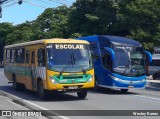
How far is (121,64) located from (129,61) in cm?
44

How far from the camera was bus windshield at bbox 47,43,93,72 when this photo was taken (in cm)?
1572

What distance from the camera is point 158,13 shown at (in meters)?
43.6

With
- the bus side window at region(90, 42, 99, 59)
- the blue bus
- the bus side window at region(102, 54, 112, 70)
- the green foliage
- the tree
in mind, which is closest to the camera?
the blue bus

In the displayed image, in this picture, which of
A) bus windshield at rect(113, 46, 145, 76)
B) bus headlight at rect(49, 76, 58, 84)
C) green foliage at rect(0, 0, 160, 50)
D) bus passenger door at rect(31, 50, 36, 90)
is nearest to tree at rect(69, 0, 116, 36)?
green foliage at rect(0, 0, 160, 50)

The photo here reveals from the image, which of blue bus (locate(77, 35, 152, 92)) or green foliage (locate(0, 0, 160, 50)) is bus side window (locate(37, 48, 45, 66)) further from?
green foliage (locate(0, 0, 160, 50))

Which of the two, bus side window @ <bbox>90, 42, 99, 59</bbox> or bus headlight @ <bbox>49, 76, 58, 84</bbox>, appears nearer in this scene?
bus headlight @ <bbox>49, 76, 58, 84</bbox>

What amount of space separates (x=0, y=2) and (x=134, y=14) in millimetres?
19436

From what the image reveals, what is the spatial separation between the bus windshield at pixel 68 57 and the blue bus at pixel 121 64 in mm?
2987

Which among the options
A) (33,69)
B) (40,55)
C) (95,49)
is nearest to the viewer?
(40,55)

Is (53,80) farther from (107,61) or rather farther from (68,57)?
(107,61)

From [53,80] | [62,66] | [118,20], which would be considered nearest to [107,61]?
[62,66]

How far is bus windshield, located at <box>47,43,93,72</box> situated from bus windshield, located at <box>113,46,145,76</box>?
10.9 ft

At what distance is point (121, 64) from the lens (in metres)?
19.4

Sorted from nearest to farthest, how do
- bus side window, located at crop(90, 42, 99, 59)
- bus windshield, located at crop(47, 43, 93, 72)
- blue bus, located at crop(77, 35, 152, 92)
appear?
bus windshield, located at crop(47, 43, 93, 72) < blue bus, located at crop(77, 35, 152, 92) < bus side window, located at crop(90, 42, 99, 59)
